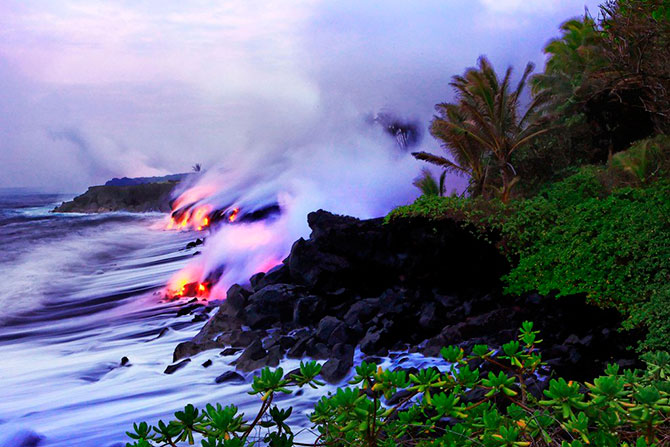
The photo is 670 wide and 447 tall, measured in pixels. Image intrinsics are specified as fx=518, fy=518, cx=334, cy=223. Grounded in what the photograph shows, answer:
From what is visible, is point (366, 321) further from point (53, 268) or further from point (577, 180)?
point (53, 268)

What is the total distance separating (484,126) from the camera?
16.0m

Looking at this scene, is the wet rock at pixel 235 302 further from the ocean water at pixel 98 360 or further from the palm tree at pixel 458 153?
the palm tree at pixel 458 153

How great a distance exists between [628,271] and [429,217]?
4.06 metres

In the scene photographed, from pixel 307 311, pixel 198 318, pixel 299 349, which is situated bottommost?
pixel 299 349

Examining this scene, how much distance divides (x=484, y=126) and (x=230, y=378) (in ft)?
38.0

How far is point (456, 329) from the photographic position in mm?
8219

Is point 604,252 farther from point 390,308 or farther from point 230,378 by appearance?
point 230,378

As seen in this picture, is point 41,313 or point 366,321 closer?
point 366,321

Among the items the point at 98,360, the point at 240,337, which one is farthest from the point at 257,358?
the point at 98,360

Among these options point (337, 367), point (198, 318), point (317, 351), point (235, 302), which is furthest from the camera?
point (198, 318)

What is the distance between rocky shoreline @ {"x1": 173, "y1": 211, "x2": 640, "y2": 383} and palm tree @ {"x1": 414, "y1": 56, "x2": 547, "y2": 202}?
5149 mm

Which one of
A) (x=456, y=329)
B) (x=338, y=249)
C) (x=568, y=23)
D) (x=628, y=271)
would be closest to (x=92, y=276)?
(x=338, y=249)

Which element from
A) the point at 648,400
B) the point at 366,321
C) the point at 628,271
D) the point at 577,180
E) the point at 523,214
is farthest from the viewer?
the point at 577,180

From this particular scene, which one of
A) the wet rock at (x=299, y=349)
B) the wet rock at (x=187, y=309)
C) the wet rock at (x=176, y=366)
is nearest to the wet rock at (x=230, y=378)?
the wet rock at (x=299, y=349)
